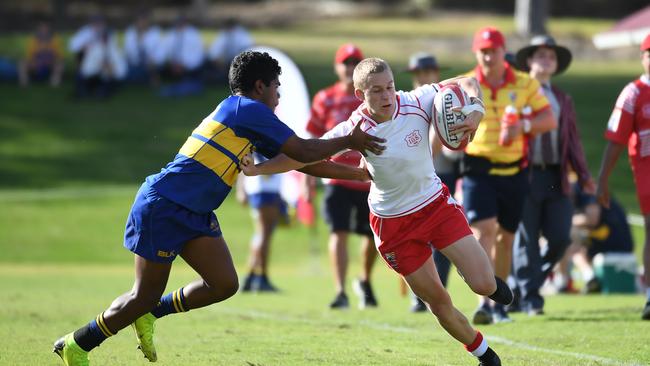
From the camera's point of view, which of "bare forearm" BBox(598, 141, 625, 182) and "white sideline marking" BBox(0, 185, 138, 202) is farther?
"white sideline marking" BBox(0, 185, 138, 202)

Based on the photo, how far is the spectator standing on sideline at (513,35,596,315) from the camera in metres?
10.7

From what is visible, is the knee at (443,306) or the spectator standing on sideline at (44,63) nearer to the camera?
the knee at (443,306)

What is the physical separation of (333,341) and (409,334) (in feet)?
2.68

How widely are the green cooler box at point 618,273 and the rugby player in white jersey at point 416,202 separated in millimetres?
7647

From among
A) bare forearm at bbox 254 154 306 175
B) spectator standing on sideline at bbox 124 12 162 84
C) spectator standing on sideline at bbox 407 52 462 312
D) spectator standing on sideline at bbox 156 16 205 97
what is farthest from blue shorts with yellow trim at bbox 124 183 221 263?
spectator standing on sideline at bbox 124 12 162 84

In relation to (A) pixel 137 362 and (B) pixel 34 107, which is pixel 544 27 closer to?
(B) pixel 34 107

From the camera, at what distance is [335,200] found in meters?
12.2

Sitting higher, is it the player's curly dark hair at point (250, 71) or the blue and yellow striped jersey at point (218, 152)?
the player's curly dark hair at point (250, 71)

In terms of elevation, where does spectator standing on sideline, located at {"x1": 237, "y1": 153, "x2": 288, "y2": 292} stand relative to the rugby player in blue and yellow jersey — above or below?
below

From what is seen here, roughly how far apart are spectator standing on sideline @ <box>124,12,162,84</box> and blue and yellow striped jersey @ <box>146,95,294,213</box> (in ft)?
78.8

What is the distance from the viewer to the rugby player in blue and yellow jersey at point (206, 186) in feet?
23.4

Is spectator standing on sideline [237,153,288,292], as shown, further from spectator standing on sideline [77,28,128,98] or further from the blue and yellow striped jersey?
spectator standing on sideline [77,28,128,98]

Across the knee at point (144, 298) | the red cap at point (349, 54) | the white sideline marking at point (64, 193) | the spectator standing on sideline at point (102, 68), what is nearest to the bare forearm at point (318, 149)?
the knee at point (144, 298)

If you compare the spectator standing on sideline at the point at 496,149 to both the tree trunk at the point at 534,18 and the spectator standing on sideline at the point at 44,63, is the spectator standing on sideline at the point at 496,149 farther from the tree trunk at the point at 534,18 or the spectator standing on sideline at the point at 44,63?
the tree trunk at the point at 534,18
